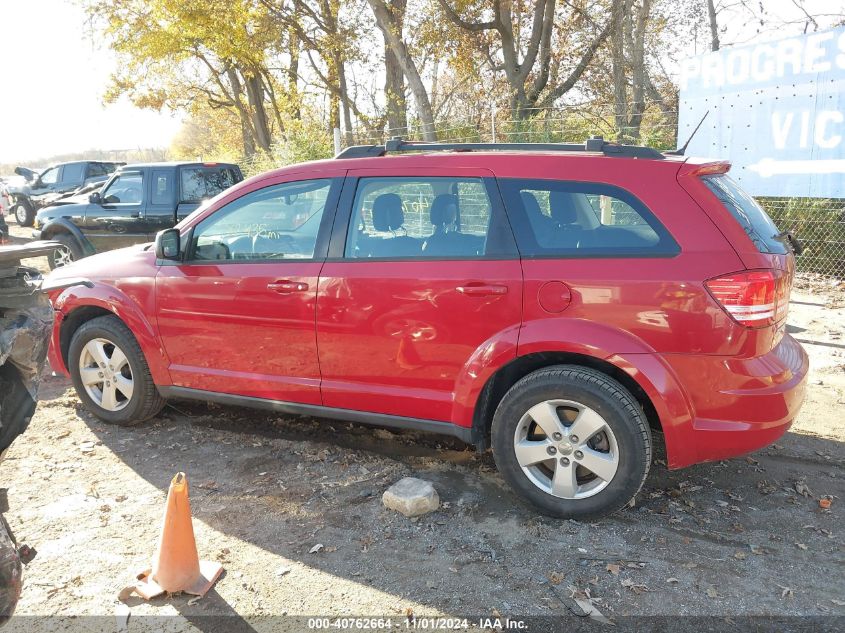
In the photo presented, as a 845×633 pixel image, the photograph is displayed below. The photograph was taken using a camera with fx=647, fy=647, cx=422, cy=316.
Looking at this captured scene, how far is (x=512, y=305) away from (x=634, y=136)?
7.78 m

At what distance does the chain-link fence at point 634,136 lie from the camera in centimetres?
888

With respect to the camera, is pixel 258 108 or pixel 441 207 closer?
pixel 441 207

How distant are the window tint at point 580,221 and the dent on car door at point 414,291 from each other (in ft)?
0.35

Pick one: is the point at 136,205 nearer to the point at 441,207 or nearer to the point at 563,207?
the point at 441,207

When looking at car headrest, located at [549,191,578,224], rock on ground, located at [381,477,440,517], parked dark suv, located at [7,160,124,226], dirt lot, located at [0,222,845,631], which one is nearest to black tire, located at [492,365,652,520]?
dirt lot, located at [0,222,845,631]

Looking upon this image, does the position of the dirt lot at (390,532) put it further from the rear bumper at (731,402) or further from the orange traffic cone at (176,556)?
the rear bumper at (731,402)

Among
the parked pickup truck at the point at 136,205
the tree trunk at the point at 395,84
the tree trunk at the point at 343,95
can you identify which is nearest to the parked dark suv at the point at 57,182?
the tree trunk at the point at 343,95

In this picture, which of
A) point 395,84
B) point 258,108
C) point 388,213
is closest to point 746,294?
point 388,213

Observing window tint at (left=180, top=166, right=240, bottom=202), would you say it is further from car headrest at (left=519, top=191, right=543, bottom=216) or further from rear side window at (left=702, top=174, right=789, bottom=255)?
rear side window at (left=702, top=174, right=789, bottom=255)

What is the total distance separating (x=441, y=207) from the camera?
142 inches

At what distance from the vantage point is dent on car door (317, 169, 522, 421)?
11.1 ft

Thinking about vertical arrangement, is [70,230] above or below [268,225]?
below

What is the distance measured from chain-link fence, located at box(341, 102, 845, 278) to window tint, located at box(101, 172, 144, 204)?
4.41 metres

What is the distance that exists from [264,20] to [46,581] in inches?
726
